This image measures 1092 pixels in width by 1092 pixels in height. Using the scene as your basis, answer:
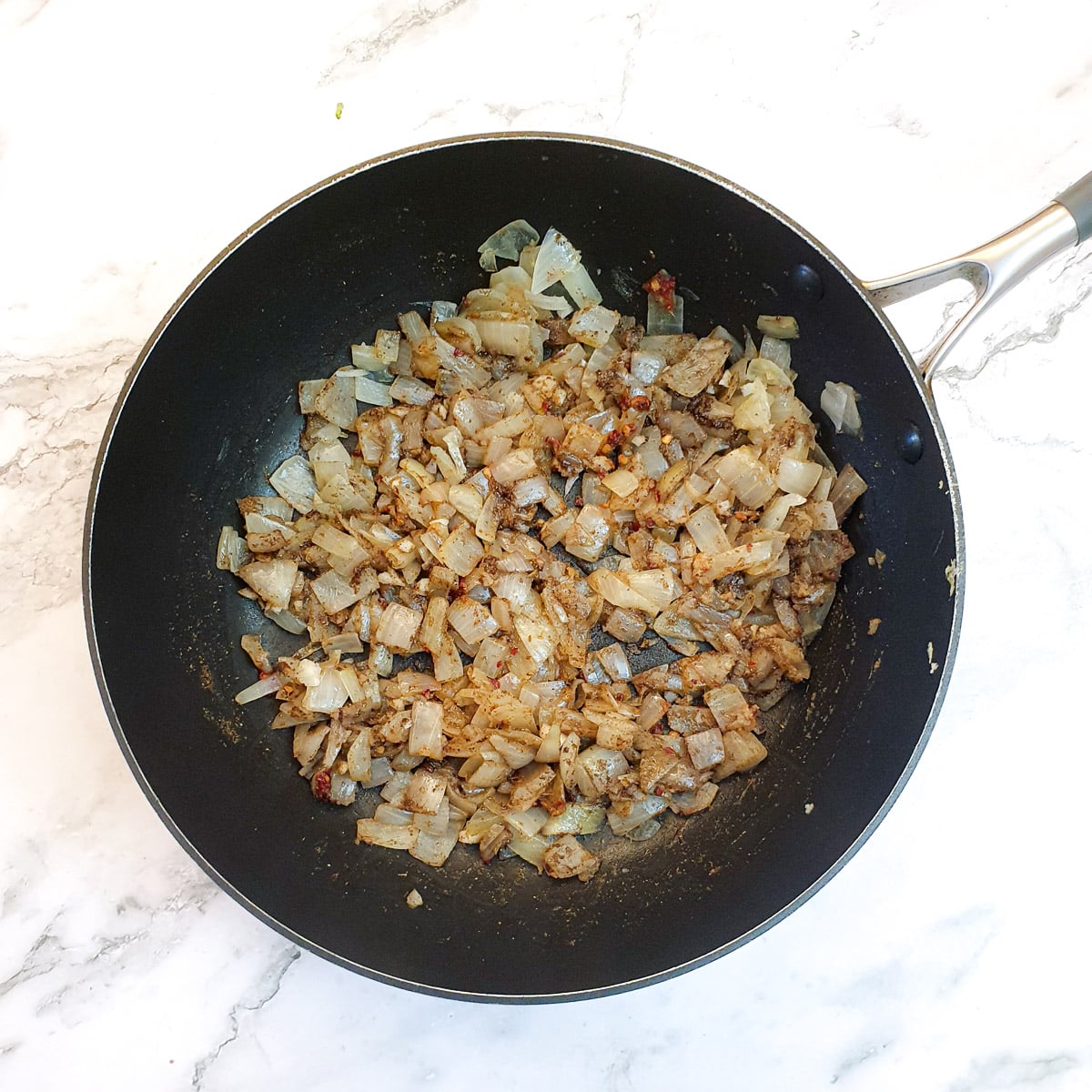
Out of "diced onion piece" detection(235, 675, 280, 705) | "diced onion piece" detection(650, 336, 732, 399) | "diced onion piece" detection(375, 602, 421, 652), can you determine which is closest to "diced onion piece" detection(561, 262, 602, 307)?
"diced onion piece" detection(650, 336, 732, 399)

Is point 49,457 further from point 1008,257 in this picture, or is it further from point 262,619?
point 1008,257

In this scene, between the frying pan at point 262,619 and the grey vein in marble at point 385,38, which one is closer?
the frying pan at point 262,619

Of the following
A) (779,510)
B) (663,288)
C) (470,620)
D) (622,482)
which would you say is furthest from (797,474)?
(470,620)

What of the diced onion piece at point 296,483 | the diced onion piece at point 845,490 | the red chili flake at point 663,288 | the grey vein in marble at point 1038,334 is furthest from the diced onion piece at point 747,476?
the diced onion piece at point 296,483

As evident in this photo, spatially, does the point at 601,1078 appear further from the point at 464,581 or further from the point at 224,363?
the point at 224,363

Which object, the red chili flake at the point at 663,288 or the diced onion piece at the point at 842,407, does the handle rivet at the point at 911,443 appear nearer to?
the diced onion piece at the point at 842,407

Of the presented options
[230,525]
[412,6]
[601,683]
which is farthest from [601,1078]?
[412,6]
